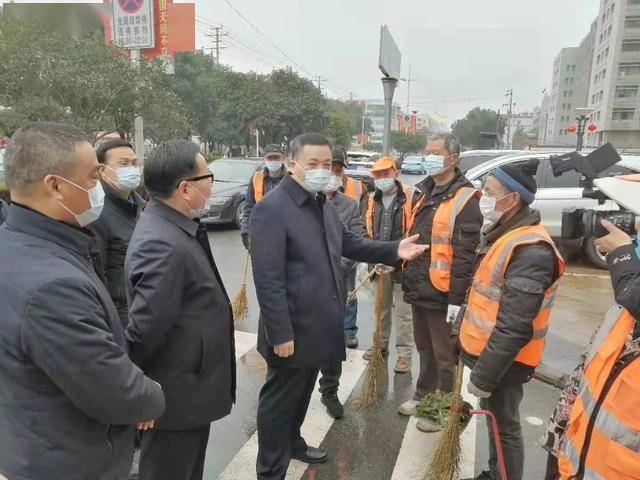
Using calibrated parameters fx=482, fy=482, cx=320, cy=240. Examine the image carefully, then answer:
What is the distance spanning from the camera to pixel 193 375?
203 cm

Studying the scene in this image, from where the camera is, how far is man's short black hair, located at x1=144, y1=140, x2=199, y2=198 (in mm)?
2078

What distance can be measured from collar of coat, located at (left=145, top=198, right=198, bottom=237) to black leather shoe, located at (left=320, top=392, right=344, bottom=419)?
202 cm

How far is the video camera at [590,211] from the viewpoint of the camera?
1.73m

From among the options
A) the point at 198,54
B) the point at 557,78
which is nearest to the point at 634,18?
the point at 557,78

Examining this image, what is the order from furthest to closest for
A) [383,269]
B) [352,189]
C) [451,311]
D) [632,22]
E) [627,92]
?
[627,92]
[632,22]
[352,189]
[383,269]
[451,311]

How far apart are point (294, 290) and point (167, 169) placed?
90 centimetres

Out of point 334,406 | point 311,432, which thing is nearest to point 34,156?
point 311,432

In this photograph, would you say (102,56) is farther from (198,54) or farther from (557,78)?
(557,78)

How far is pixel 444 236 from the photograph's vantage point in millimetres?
3283

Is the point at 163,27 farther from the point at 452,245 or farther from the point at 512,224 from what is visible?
the point at 512,224

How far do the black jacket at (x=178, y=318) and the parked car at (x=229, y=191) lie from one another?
7.62m

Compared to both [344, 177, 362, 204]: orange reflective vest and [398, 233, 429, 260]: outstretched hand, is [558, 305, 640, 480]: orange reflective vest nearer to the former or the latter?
[398, 233, 429, 260]: outstretched hand

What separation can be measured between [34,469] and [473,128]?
77142 mm

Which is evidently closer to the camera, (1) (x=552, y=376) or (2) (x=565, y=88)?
(1) (x=552, y=376)
